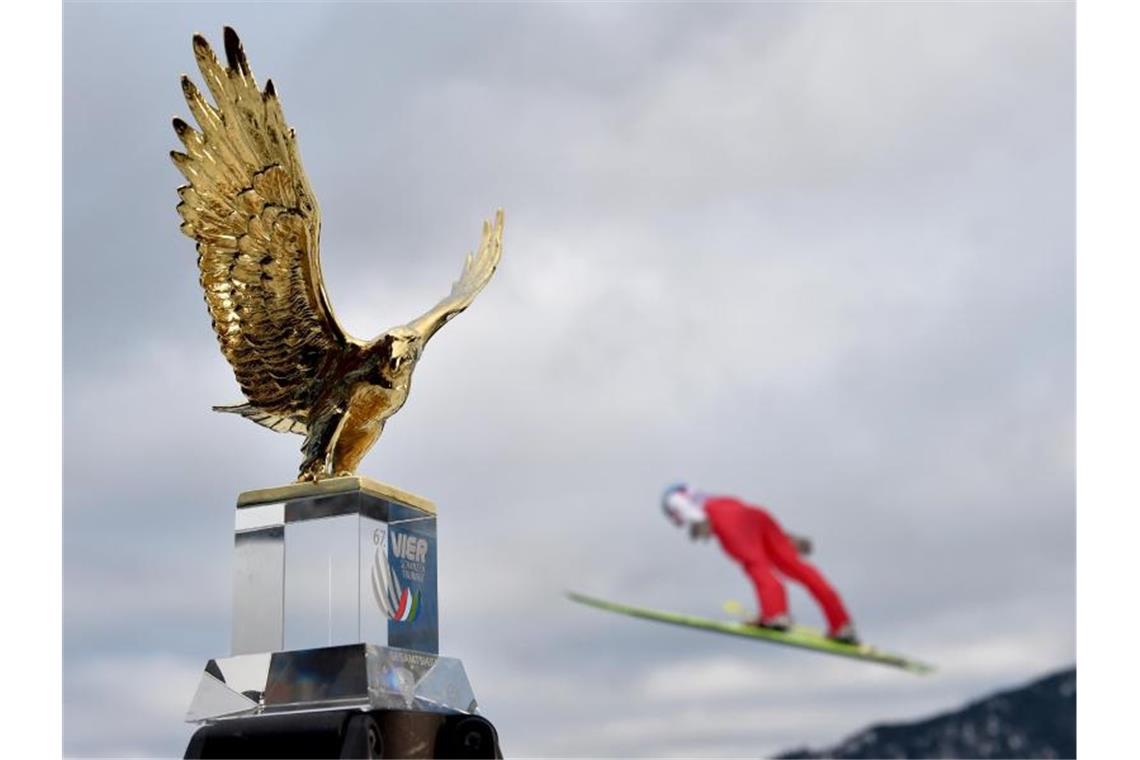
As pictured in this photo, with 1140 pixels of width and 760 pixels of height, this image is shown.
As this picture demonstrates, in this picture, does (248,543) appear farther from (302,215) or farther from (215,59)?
(215,59)

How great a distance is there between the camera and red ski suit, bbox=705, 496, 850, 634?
981 cm

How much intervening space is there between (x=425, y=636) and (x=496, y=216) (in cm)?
177

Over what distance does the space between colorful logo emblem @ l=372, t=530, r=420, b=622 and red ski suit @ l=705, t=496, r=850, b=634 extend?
18.3ft

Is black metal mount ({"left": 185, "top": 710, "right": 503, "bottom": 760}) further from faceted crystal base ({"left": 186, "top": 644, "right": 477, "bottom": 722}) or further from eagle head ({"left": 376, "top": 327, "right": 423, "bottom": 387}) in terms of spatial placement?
eagle head ({"left": 376, "top": 327, "right": 423, "bottom": 387})

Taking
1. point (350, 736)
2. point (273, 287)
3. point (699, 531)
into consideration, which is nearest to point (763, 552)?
point (699, 531)

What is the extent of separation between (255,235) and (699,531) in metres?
6.01

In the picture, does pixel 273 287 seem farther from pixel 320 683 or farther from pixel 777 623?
pixel 777 623

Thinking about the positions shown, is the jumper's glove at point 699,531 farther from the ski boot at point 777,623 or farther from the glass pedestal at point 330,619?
the glass pedestal at point 330,619

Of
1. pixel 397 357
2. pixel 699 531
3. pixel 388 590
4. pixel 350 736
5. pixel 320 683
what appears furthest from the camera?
pixel 699 531

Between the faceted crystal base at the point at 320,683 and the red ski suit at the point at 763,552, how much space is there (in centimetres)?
565

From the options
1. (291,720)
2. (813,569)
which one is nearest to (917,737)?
(813,569)

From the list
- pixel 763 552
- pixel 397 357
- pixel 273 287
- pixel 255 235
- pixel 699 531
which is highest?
pixel 255 235

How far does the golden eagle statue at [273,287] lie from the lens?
4.57 metres

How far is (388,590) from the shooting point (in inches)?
179
